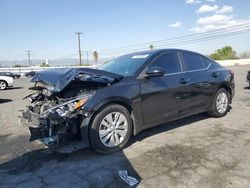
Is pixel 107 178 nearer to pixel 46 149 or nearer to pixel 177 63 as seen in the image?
pixel 46 149

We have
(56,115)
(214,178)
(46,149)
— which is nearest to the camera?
(214,178)

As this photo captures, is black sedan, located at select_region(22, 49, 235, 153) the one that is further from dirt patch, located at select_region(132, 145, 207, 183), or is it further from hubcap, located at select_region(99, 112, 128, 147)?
dirt patch, located at select_region(132, 145, 207, 183)

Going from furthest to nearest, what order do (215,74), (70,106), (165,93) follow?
(215,74) → (165,93) → (70,106)

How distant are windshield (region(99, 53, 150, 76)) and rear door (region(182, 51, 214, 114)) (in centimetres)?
98

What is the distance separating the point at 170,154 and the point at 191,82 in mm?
1809

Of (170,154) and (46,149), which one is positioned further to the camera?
(46,149)

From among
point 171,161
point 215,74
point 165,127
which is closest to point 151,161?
point 171,161

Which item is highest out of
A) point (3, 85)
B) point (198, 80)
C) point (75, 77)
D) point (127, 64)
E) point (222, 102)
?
point (127, 64)

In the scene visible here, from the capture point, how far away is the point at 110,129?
4.17m

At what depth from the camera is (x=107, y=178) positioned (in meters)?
3.36

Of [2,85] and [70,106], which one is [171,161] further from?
[2,85]

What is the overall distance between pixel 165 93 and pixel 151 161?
141cm

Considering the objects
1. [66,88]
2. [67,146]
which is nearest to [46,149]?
[67,146]

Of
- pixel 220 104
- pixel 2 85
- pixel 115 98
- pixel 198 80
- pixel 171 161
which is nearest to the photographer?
pixel 171 161
